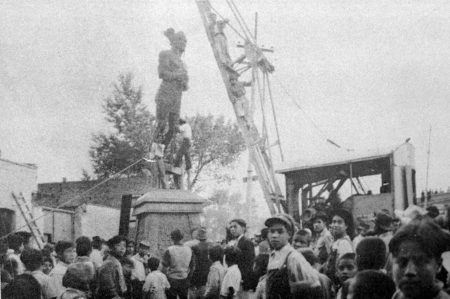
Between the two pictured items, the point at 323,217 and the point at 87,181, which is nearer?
the point at 323,217

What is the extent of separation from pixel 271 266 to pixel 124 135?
31.1 m

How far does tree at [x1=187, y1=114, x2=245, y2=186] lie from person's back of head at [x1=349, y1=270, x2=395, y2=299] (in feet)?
110

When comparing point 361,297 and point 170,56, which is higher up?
point 170,56

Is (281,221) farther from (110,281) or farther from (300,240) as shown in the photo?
(110,281)

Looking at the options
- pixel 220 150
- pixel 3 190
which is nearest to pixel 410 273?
pixel 3 190

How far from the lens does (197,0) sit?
61.4 ft

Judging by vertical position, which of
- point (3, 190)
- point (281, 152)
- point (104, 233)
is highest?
point (281, 152)

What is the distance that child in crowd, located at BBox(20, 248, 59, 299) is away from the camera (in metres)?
4.82

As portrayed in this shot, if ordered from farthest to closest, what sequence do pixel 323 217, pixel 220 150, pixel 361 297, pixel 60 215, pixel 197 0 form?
pixel 220 150 < pixel 60 215 < pixel 197 0 < pixel 323 217 < pixel 361 297

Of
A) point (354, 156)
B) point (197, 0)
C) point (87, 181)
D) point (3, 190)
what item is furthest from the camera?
point (87, 181)

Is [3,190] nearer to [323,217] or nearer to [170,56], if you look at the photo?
[170,56]

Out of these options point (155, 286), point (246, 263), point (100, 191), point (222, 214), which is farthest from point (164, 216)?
point (222, 214)

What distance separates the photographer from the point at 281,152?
62.2ft

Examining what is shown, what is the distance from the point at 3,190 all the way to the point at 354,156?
11446mm
